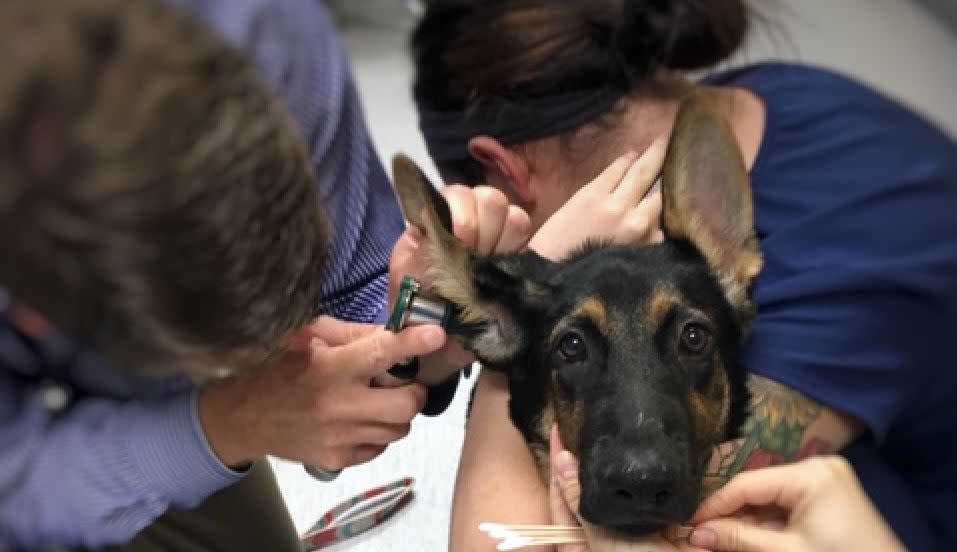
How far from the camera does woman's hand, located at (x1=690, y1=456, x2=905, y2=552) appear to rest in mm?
1104

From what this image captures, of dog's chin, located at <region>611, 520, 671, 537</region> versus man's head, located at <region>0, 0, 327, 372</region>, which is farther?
dog's chin, located at <region>611, 520, 671, 537</region>

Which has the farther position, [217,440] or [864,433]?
[864,433]

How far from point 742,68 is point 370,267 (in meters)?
0.78

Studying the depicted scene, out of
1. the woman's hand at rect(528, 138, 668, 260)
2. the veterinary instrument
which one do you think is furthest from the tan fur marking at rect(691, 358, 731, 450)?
the veterinary instrument

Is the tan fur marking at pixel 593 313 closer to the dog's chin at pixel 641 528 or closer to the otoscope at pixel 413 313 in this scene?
the otoscope at pixel 413 313

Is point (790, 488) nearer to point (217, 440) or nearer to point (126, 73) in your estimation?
point (217, 440)

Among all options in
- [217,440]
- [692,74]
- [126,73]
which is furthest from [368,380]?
[692,74]

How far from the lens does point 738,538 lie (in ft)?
3.86

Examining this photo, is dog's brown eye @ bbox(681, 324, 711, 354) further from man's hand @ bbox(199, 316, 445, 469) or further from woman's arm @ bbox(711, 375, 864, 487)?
man's hand @ bbox(199, 316, 445, 469)

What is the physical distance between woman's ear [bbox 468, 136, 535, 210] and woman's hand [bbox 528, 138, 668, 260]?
5.4 inches

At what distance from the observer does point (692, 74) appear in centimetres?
166

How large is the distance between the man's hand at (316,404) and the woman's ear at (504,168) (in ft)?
1.44

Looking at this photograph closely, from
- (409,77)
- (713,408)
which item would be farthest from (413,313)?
(409,77)

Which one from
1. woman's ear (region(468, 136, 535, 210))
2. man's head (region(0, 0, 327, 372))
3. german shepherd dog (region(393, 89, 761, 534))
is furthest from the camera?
woman's ear (region(468, 136, 535, 210))
